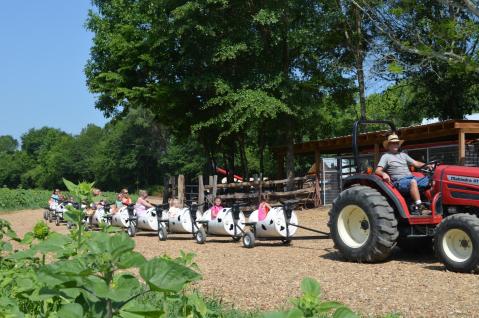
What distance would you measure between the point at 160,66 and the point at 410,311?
21.5 metres


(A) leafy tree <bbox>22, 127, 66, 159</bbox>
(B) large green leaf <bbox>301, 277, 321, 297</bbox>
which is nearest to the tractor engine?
(B) large green leaf <bbox>301, 277, 321, 297</bbox>

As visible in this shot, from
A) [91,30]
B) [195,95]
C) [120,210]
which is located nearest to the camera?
[120,210]

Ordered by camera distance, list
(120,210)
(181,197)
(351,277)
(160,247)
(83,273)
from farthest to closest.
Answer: (181,197), (120,210), (160,247), (351,277), (83,273)

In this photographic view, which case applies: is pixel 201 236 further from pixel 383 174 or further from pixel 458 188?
pixel 458 188

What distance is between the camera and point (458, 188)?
926 centimetres

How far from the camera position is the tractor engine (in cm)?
916

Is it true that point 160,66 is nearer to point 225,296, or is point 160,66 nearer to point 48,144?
point 225,296

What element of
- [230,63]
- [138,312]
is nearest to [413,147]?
[230,63]

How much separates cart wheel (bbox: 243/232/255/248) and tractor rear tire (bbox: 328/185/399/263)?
9.77 feet

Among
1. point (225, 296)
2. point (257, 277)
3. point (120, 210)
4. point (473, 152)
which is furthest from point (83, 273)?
point (473, 152)

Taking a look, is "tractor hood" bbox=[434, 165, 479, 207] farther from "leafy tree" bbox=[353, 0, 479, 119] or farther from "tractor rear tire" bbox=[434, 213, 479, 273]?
"leafy tree" bbox=[353, 0, 479, 119]

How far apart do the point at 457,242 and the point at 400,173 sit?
140cm

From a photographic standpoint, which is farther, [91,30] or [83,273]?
[91,30]

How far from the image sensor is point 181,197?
81.3 ft
